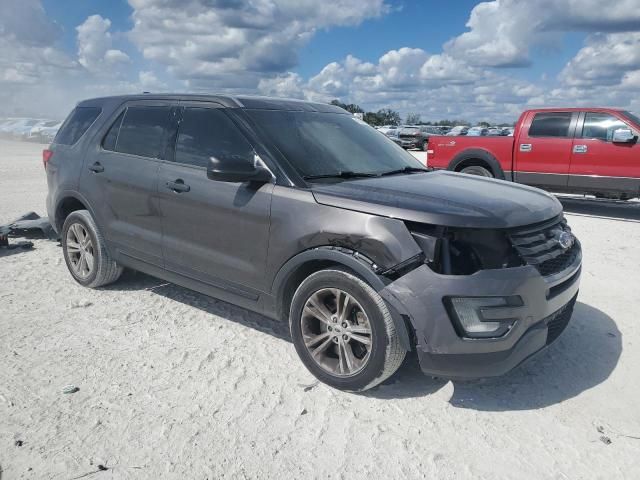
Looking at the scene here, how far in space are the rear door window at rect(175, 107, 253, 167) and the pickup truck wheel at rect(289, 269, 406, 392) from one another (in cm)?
110

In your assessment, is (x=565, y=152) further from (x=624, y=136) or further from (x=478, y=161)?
(x=478, y=161)

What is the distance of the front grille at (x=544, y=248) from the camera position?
9.99 ft

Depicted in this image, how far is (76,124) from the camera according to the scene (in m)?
5.25

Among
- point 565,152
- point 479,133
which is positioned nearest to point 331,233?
point 565,152

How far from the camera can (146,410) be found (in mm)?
3096

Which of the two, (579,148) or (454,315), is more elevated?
(579,148)

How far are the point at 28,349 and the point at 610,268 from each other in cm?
589

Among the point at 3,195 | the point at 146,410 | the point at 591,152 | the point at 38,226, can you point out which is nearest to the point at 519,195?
the point at 146,410

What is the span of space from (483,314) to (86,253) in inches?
151

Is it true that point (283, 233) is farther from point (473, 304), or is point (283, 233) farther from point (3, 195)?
point (3, 195)

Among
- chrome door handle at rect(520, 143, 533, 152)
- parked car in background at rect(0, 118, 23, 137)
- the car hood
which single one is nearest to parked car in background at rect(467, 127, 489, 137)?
chrome door handle at rect(520, 143, 533, 152)

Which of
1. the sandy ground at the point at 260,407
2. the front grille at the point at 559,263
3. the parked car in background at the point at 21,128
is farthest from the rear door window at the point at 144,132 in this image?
the parked car in background at the point at 21,128

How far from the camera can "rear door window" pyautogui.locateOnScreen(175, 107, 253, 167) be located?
12.4 ft

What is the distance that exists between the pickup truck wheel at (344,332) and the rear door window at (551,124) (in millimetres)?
8253
